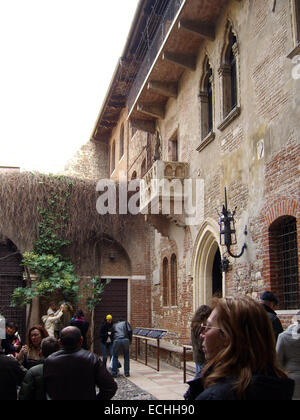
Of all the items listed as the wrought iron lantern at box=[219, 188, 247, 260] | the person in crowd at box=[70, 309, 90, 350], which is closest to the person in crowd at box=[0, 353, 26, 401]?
the wrought iron lantern at box=[219, 188, 247, 260]

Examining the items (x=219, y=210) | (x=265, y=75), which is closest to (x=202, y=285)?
(x=219, y=210)

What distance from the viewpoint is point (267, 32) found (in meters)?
9.18

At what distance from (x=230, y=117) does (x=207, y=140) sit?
1.47 m

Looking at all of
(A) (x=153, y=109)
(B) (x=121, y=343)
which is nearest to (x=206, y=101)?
(A) (x=153, y=109)

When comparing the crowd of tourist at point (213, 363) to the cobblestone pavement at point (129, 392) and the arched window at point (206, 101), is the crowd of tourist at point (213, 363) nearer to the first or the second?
the cobblestone pavement at point (129, 392)

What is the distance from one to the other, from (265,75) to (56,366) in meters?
6.89

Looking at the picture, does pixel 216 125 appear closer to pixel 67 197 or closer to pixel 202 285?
pixel 202 285

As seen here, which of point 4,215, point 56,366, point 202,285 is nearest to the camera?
point 56,366

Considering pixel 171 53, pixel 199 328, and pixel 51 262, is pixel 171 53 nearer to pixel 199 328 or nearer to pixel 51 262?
pixel 51 262

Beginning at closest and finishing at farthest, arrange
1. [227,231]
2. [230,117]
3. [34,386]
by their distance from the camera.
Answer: [34,386]
[227,231]
[230,117]

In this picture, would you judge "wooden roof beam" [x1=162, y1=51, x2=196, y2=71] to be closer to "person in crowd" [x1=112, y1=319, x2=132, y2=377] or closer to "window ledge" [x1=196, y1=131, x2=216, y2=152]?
"window ledge" [x1=196, y1=131, x2=216, y2=152]

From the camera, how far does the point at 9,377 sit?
4.46 meters

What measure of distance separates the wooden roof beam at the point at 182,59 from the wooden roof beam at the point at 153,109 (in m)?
2.83

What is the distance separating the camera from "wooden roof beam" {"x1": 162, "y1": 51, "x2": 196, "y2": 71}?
13281mm
